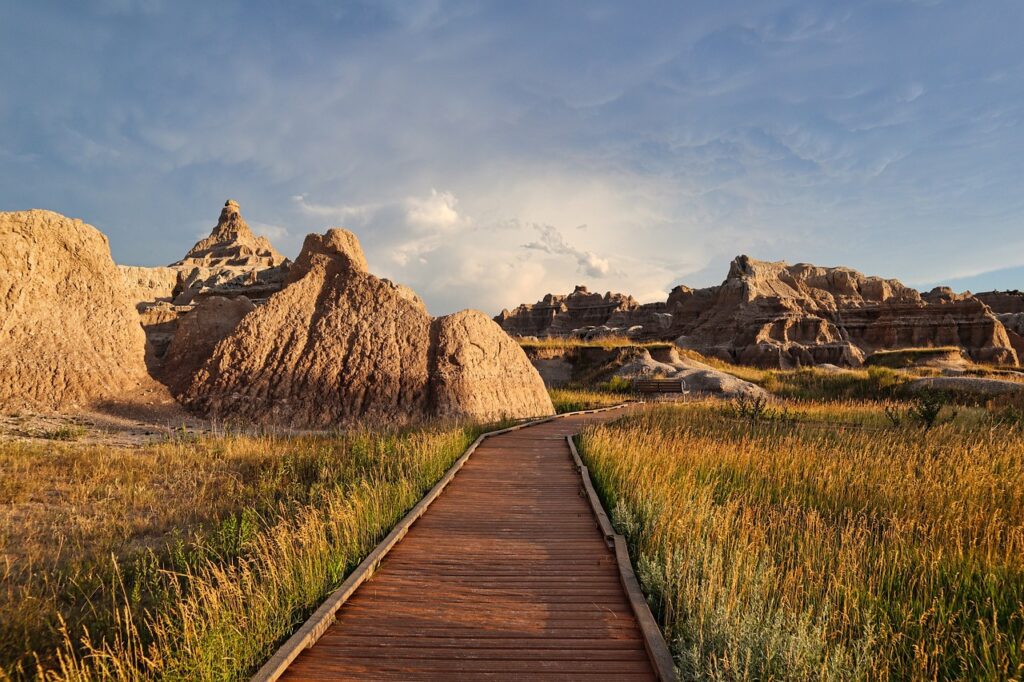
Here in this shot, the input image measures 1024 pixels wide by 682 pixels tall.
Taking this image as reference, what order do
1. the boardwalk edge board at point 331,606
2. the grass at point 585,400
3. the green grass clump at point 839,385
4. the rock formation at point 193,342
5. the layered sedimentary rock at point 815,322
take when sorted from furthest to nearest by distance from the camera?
1. the layered sedimentary rock at point 815,322
2. the green grass clump at point 839,385
3. the grass at point 585,400
4. the rock formation at point 193,342
5. the boardwalk edge board at point 331,606

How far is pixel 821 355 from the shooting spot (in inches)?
2201

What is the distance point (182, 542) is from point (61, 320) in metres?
12.7

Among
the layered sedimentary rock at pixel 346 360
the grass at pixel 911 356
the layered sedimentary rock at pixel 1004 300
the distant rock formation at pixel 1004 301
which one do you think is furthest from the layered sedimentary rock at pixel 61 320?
the layered sedimentary rock at pixel 1004 300

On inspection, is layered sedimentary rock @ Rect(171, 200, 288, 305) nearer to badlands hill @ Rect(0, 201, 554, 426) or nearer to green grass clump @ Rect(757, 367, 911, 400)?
badlands hill @ Rect(0, 201, 554, 426)

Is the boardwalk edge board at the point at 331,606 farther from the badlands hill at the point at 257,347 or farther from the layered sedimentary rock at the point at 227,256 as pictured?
the layered sedimentary rock at the point at 227,256

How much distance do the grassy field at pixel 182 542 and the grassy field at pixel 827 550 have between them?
2952 millimetres

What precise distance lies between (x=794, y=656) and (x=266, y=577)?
13.1ft

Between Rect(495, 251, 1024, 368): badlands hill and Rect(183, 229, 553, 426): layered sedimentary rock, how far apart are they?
44.2 metres

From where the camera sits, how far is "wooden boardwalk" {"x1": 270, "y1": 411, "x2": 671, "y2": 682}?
337 centimetres

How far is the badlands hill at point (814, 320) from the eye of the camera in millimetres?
56250

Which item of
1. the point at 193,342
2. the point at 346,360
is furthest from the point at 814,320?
the point at 193,342

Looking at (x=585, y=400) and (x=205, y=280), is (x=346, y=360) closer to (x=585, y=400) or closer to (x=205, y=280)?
(x=585, y=400)

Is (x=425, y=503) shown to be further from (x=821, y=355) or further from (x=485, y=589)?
(x=821, y=355)

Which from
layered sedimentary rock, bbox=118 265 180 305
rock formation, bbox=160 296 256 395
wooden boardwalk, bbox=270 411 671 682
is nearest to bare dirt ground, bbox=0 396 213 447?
rock formation, bbox=160 296 256 395
